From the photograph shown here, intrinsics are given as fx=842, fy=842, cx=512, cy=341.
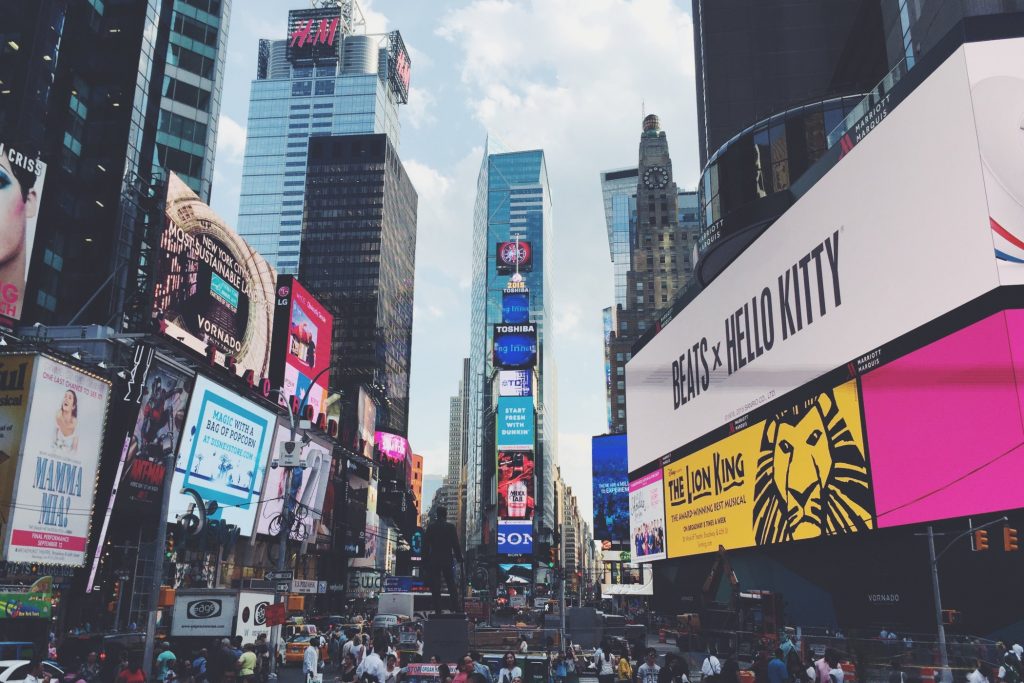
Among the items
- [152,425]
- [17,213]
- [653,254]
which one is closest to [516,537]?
[653,254]

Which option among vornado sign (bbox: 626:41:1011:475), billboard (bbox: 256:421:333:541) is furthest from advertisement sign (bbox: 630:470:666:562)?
billboard (bbox: 256:421:333:541)

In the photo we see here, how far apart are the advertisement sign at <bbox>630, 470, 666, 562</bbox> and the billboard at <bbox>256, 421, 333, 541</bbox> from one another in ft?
77.9

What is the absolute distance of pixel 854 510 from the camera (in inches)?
1202

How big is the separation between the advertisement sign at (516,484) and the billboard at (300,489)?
170 feet

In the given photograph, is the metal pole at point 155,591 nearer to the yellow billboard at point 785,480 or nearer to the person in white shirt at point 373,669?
the person in white shirt at point 373,669

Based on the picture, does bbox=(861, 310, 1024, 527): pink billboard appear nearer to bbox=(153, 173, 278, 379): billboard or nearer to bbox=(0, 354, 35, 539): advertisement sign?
bbox=(0, 354, 35, 539): advertisement sign

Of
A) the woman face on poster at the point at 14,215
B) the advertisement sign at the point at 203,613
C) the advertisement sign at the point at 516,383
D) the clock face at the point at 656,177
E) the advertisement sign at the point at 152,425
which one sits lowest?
the advertisement sign at the point at 203,613

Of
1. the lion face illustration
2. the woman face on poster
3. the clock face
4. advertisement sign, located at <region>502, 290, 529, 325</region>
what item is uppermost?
the clock face

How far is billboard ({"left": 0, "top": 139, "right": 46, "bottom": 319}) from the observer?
44.6m

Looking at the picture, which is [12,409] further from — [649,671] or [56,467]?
[649,671]

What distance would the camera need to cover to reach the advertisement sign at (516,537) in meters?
127

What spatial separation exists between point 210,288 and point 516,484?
7984 centimetres

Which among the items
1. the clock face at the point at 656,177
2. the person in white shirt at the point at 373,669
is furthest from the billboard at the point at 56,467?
the clock face at the point at 656,177

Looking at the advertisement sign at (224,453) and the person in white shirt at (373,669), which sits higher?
the advertisement sign at (224,453)
